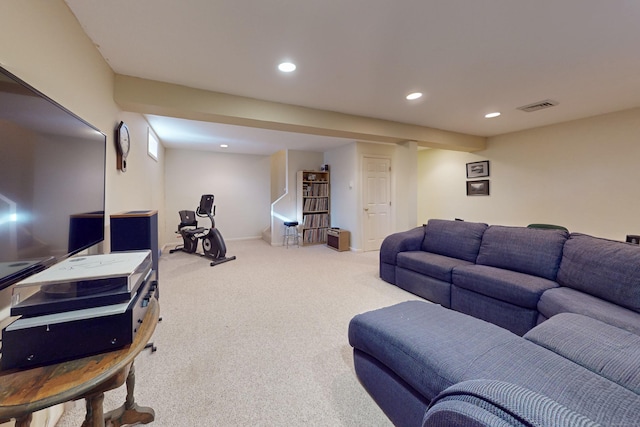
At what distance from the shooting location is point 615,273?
5.65ft

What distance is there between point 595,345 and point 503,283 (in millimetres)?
1020

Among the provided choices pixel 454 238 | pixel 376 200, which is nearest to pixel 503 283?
pixel 454 238

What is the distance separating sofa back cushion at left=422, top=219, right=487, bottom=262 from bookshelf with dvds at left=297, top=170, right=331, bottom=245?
10.2 feet

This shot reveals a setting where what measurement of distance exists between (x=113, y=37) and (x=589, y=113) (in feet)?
18.5

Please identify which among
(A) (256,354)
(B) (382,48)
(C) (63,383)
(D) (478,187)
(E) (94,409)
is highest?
(B) (382,48)

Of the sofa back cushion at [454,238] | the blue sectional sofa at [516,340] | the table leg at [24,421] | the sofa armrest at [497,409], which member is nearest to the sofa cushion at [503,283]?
the blue sectional sofa at [516,340]

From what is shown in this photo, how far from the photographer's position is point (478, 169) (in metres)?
5.21

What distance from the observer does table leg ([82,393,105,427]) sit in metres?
0.84

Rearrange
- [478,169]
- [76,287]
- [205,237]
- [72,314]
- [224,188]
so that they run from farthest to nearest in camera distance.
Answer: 1. [224,188]
2. [478,169]
3. [205,237]
4. [76,287]
5. [72,314]

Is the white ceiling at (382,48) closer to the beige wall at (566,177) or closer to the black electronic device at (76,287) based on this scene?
the beige wall at (566,177)

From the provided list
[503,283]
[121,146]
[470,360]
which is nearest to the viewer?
[470,360]

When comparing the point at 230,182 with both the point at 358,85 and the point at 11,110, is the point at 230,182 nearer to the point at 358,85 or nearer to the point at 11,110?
the point at 358,85

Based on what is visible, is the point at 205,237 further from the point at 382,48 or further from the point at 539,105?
the point at 539,105

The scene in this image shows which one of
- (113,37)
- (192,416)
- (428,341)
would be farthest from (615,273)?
(113,37)
